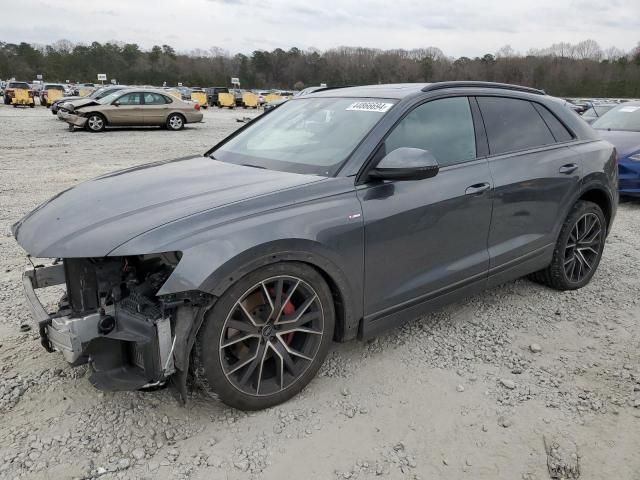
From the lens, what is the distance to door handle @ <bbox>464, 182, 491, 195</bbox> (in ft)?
11.0

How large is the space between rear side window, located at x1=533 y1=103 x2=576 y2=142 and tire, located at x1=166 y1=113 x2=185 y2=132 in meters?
17.3

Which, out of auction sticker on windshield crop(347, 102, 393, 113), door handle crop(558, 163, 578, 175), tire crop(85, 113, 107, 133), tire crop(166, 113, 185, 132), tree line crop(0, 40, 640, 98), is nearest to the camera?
auction sticker on windshield crop(347, 102, 393, 113)

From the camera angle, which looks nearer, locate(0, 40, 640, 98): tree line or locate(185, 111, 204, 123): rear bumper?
locate(185, 111, 204, 123): rear bumper

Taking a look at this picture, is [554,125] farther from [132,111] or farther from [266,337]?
[132,111]

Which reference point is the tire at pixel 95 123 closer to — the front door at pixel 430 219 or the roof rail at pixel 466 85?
the roof rail at pixel 466 85

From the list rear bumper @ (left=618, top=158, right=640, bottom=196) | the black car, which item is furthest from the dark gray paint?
the black car

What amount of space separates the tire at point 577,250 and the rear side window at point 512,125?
2.32 feet

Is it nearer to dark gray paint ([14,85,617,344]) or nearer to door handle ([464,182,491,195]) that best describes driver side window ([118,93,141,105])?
dark gray paint ([14,85,617,344])

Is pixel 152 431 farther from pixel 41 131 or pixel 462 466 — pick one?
pixel 41 131

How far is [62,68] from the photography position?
92875 millimetres

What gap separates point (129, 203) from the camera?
2727 mm

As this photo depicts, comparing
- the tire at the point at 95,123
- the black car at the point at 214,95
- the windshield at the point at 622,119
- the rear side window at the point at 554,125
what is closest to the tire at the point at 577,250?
the rear side window at the point at 554,125

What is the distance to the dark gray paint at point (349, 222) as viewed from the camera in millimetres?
2422

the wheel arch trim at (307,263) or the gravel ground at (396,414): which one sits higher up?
the wheel arch trim at (307,263)
